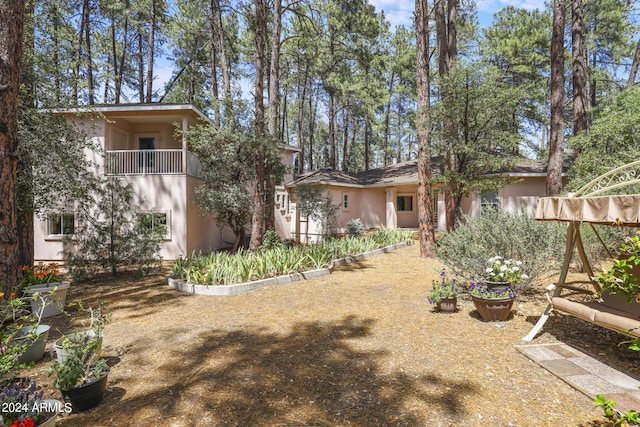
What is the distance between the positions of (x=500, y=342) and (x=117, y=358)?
4773 mm

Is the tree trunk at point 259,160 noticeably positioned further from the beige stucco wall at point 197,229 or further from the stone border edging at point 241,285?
the beige stucco wall at point 197,229

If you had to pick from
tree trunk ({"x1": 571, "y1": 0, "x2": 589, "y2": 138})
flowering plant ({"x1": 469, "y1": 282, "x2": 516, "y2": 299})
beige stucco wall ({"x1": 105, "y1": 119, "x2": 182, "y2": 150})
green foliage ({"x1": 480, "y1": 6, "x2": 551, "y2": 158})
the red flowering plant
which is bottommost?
the red flowering plant

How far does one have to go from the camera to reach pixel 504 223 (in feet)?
19.9

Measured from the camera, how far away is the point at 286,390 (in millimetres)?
3066

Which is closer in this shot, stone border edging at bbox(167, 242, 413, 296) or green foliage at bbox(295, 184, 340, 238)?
stone border edging at bbox(167, 242, 413, 296)

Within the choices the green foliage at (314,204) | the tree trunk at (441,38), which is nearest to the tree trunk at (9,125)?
the green foliage at (314,204)

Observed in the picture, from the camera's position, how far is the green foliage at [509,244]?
5.48m

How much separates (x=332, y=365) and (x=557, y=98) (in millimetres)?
13767

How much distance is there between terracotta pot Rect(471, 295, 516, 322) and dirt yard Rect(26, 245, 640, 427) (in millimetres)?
138

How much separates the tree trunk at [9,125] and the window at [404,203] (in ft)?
62.3

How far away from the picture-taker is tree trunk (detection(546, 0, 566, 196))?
1162 cm

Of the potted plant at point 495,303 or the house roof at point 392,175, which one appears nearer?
the potted plant at point 495,303

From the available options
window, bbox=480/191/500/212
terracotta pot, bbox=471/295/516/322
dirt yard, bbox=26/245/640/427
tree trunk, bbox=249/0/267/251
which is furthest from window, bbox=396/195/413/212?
terracotta pot, bbox=471/295/516/322

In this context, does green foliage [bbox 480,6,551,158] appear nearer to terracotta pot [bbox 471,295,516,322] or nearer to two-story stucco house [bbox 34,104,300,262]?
terracotta pot [bbox 471,295,516,322]
